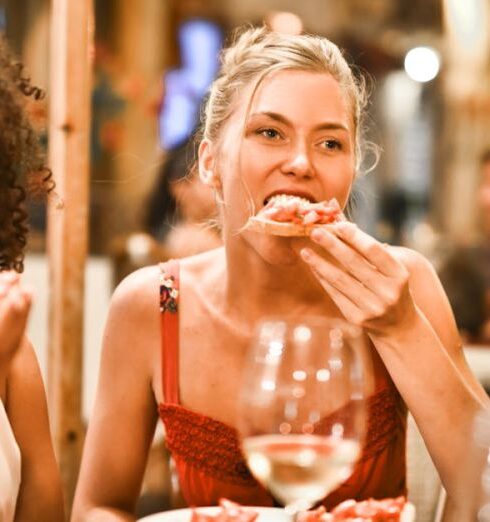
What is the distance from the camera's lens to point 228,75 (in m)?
2.09

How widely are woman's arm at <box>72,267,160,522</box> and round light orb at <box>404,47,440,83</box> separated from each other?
10938 millimetres

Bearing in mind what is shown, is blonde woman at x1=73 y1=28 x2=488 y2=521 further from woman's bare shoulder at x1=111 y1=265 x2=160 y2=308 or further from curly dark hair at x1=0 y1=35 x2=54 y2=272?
curly dark hair at x1=0 y1=35 x2=54 y2=272

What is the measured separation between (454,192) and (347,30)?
2728 mm

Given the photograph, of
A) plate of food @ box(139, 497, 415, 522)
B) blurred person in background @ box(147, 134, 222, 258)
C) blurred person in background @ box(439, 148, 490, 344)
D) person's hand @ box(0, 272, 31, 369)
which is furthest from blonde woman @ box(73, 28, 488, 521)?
blurred person in background @ box(439, 148, 490, 344)

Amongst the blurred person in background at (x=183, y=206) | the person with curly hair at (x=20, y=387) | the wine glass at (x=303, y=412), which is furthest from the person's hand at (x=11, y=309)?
the blurred person in background at (x=183, y=206)

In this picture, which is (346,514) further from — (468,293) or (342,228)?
(468,293)

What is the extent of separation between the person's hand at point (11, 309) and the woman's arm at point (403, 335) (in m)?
0.59

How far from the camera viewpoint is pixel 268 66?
1.99m

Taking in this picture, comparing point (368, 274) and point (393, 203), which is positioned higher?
point (368, 274)

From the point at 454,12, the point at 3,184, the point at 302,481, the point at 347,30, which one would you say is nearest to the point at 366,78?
the point at 3,184

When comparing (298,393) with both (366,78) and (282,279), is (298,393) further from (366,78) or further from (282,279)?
(366,78)

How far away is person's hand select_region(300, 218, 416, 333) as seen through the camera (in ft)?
5.22

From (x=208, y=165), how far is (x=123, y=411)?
0.54m

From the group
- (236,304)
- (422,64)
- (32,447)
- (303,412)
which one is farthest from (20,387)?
(422,64)
